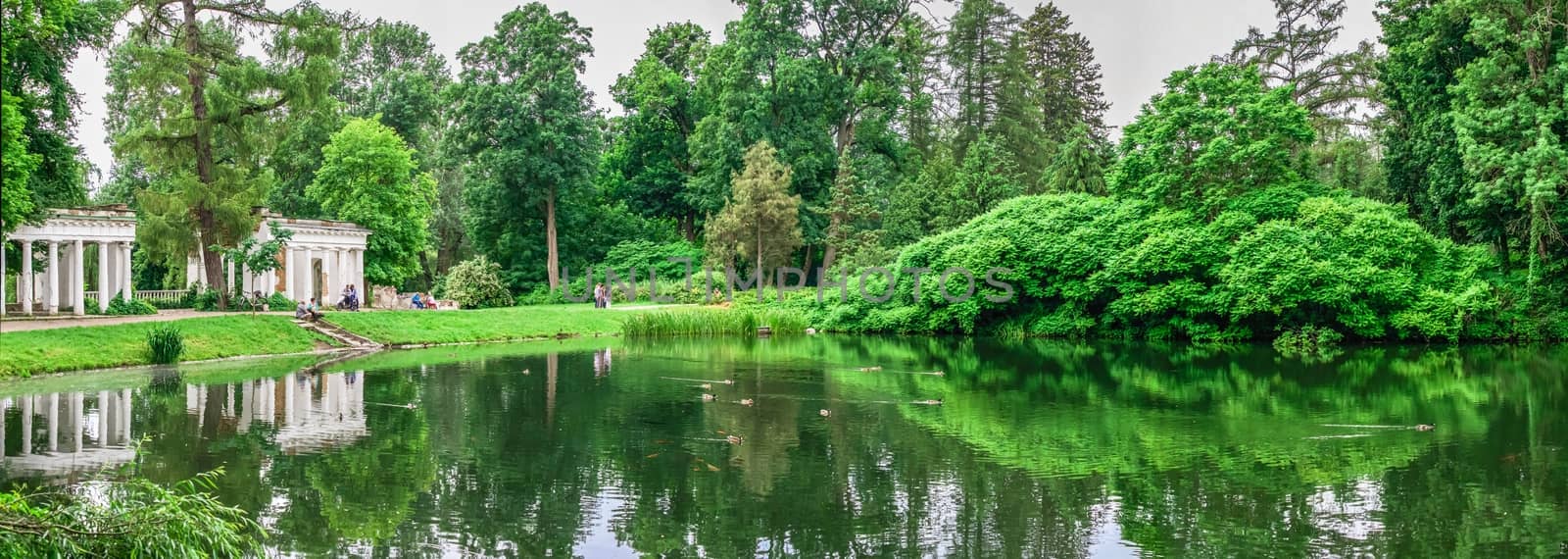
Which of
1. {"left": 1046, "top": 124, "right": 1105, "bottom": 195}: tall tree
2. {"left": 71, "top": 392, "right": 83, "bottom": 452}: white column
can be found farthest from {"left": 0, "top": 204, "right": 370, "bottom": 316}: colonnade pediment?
{"left": 1046, "top": 124, "right": 1105, "bottom": 195}: tall tree

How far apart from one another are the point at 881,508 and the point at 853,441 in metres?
4.09

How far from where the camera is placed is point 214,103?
35.0m

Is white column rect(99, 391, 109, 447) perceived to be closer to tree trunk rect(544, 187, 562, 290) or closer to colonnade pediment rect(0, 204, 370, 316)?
colonnade pediment rect(0, 204, 370, 316)

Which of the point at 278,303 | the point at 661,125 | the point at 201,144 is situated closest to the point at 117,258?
the point at 278,303

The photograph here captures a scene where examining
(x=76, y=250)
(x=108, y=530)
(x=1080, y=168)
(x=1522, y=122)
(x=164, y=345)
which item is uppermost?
(x=1080, y=168)

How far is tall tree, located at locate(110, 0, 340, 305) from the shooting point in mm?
35156

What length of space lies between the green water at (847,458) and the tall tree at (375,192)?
85.9ft

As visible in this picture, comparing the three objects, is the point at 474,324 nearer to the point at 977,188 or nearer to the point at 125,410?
the point at 125,410

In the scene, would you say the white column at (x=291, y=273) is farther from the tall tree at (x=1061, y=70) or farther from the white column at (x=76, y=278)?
the tall tree at (x=1061, y=70)

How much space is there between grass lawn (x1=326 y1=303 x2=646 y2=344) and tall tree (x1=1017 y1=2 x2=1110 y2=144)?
→ 31688 mm

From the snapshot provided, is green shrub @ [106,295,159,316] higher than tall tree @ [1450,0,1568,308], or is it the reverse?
tall tree @ [1450,0,1568,308]

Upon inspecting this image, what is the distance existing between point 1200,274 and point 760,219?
2138 centimetres


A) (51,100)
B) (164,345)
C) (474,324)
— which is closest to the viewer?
(51,100)

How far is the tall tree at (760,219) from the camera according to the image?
51.9 metres
